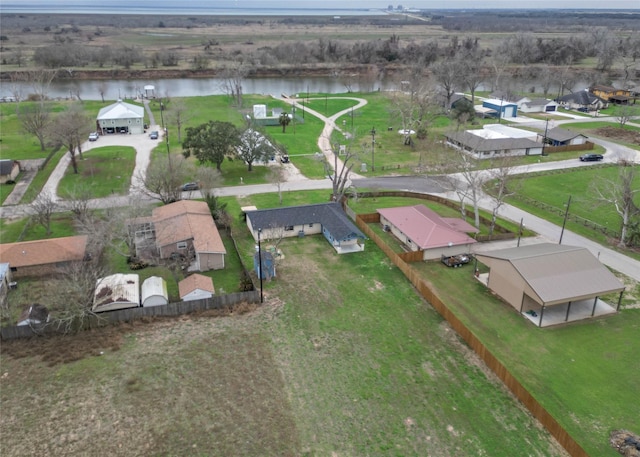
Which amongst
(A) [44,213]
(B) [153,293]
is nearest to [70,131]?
(A) [44,213]

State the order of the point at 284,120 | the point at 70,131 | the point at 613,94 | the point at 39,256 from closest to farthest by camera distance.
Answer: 1. the point at 39,256
2. the point at 70,131
3. the point at 284,120
4. the point at 613,94

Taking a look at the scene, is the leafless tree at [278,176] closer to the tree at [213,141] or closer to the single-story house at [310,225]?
the tree at [213,141]

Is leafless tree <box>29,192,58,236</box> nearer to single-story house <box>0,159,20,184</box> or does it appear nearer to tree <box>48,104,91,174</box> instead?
tree <box>48,104,91,174</box>

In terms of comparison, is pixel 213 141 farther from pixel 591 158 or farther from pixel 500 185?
pixel 591 158

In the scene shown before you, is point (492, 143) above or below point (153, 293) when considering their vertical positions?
above

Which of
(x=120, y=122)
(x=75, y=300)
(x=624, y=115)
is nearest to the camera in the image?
(x=75, y=300)
